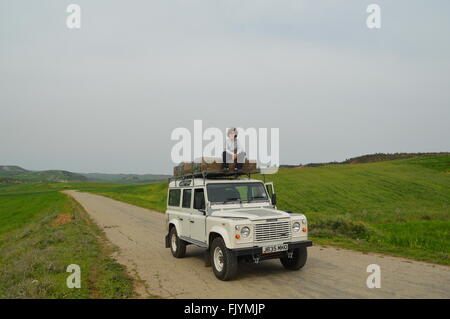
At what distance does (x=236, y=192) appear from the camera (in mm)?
9234

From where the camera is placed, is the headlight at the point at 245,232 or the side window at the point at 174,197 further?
the side window at the point at 174,197

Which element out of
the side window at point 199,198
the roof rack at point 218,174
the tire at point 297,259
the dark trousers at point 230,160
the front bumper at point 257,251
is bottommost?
the tire at point 297,259

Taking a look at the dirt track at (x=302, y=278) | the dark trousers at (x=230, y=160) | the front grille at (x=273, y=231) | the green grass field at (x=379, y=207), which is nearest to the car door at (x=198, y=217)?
the dirt track at (x=302, y=278)

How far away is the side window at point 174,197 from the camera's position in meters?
10.8

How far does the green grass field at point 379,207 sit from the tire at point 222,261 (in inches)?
226

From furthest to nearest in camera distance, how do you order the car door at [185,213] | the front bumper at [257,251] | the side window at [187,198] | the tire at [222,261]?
the side window at [187,198], the car door at [185,213], the tire at [222,261], the front bumper at [257,251]

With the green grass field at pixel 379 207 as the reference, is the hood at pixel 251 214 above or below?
above

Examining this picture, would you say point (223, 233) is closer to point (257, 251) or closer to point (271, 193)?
point (257, 251)

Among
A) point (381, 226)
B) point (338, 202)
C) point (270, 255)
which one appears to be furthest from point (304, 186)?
point (270, 255)

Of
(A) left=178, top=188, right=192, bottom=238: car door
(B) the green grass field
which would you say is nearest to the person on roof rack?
(A) left=178, top=188, right=192, bottom=238: car door

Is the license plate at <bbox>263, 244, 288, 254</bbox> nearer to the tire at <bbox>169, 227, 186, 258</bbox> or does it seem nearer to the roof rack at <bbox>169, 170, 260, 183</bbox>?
the roof rack at <bbox>169, 170, 260, 183</bbox>

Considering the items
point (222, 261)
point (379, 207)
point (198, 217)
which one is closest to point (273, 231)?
point (222, 261)

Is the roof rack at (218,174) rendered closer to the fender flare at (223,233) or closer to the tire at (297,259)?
the fender flare at (223,233)
